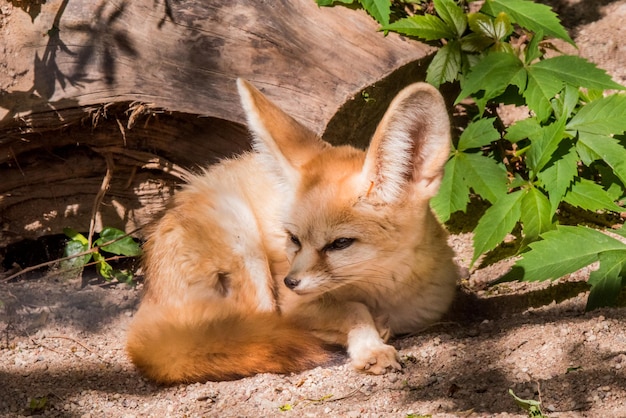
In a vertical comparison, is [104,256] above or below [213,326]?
below

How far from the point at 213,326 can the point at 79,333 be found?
943mm

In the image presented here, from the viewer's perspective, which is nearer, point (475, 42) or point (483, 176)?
point (483, 176)

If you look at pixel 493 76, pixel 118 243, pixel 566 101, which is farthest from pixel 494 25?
pixel 118 243

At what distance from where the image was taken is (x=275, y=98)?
392cm

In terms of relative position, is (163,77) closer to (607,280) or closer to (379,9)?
(379,9)

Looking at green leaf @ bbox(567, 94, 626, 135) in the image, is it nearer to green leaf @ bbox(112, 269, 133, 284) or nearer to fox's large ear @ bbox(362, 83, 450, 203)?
fox's large ear @ bbox(362, 83, 450, 203)

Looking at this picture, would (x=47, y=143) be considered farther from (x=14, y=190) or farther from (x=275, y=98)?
(x=275, y=98)

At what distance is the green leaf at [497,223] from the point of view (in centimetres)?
358

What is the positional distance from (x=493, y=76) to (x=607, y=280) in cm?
111

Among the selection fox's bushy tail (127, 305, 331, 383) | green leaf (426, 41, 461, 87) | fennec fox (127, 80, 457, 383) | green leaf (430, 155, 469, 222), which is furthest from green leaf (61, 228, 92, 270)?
green leaf (426, 41, 461, 87)

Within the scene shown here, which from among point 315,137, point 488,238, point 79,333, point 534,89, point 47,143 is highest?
point 534,89

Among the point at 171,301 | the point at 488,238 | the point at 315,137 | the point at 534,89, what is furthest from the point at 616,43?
the point at 171,301

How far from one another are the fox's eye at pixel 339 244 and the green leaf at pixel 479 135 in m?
0.95

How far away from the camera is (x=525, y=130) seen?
3.85 metres
